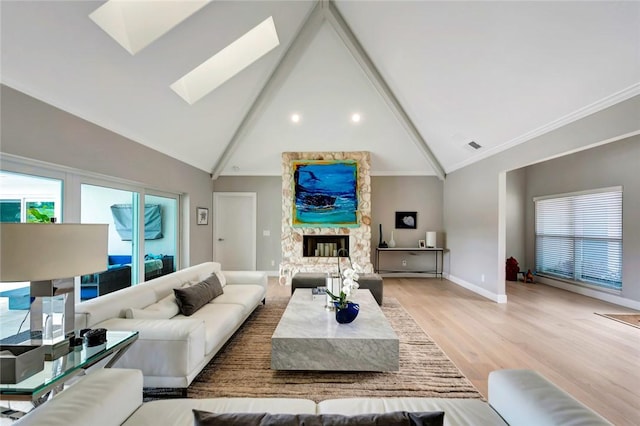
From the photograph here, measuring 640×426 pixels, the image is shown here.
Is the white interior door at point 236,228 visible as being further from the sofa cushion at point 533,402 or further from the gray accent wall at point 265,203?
the sofa cushion at point 533,402

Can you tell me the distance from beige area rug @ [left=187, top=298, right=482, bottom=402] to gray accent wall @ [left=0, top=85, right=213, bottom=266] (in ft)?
8.35

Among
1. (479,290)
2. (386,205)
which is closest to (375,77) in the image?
(386,205)

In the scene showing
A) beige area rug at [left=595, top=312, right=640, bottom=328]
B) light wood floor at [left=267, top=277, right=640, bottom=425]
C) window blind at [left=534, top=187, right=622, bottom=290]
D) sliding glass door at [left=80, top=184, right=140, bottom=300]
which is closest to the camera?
light wood floor at [left=267, top=277, right=640, bottom=425]

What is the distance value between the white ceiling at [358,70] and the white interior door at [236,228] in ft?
5.04

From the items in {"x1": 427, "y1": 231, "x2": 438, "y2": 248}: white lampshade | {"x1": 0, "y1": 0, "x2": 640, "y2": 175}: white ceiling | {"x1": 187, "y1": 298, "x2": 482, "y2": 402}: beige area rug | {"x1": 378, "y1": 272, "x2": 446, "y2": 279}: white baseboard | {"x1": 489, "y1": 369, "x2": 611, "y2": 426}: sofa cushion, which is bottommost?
{"x1": 378, "y1": 272, "x2": 446, "y2": 279}: white baseboard

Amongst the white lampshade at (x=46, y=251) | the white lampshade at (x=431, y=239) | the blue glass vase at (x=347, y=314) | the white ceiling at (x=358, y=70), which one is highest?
the white ceiling at (x=358, y=70)

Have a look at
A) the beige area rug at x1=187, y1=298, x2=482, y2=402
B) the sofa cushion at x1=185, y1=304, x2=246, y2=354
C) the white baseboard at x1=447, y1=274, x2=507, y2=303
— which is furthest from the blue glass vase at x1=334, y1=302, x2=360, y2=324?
the white baseboard at x1=447, y1=274, x2=507, y2=303

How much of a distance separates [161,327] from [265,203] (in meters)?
4.93

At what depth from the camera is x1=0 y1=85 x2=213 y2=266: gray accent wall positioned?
7.61 feet

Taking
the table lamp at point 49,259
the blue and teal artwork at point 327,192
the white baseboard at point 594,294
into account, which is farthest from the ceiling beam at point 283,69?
the white baseboard at point 594,294

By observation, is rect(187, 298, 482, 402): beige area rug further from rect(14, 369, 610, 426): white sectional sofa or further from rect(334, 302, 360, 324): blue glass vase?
rect(14, 369, 610, 426): white sectional sofa

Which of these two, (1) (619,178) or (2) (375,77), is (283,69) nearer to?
(2) (375,77)

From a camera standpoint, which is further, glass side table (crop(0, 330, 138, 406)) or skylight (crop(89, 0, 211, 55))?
skylight (crop(89, 0, 211, 55))

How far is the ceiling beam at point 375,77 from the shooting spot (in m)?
3.84
